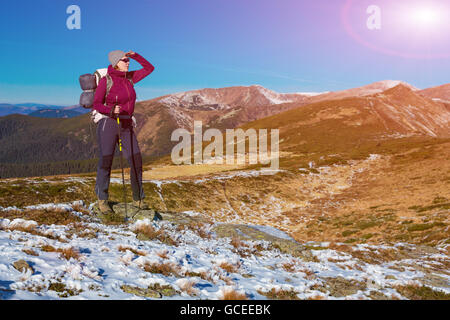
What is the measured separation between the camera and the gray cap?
1155 centimetres

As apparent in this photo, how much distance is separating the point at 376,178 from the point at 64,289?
69286 millimetres

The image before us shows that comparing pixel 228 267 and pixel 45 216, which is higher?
pixel 45 216

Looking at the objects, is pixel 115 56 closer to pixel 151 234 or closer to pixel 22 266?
pixel 151 234

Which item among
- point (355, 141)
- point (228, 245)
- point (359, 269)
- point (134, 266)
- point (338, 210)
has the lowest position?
point (338, 210)

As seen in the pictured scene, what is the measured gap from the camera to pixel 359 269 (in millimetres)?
12992

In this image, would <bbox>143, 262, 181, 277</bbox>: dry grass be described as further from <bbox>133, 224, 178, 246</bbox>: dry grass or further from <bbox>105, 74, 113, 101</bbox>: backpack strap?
A: <bbox>105, 74, 113, 101</bbox>: backpack strap

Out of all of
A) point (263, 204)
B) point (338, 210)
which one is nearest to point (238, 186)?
point (263, 204)

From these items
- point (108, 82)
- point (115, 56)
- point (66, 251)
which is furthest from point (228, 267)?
point (115, 56)

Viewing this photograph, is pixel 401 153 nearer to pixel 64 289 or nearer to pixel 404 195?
pixel 404 195

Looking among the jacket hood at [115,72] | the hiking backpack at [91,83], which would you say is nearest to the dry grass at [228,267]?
the hiking backpack at [91,83]

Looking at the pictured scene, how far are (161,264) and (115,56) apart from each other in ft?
27.7

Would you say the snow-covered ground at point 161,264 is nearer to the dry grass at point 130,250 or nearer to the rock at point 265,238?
the dry grass at point 130,250

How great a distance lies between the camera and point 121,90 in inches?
463

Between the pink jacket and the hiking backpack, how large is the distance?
161 millimetres
